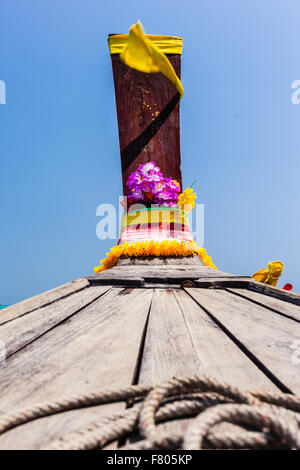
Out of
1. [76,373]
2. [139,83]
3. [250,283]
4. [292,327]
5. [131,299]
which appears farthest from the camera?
[139,83]

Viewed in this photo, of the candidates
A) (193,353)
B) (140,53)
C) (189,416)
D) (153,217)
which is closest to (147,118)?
(153,217)

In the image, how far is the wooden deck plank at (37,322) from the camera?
75 cm

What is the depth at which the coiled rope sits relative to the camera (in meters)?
0.36

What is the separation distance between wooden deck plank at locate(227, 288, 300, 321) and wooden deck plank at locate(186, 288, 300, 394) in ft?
0.13

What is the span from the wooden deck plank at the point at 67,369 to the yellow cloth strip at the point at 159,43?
3.82m

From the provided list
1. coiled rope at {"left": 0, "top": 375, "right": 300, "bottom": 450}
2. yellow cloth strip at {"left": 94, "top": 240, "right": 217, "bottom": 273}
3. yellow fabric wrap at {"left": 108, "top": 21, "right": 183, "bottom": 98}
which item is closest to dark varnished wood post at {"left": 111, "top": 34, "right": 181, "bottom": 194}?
yellow cloth strip at {"left": 94, "top": 240, "right": 217, "bottom": 273}

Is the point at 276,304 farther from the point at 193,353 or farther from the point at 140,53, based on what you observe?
the point at 140,53

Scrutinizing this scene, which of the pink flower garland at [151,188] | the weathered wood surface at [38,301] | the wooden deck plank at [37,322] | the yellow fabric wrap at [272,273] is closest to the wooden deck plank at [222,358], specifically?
the wooden deck plank at [37,322]
